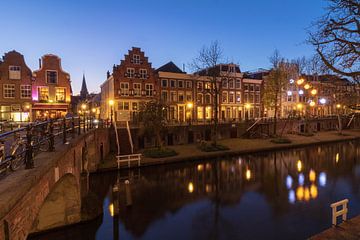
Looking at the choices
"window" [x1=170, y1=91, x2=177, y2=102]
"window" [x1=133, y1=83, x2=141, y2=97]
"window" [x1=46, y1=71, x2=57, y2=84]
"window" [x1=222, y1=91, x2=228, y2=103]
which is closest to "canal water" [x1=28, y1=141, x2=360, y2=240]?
"window" [x1=133, y1=83, x2=141, y2=97]

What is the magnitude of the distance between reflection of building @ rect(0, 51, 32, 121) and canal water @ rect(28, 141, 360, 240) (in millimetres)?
19511

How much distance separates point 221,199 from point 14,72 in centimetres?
3193

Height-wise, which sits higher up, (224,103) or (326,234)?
(224,103)

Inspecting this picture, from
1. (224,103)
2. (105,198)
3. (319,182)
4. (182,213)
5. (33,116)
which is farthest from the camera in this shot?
(224,103)

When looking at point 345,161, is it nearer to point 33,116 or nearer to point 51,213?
point 51,213

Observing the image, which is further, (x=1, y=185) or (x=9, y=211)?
(x=1, y=185)

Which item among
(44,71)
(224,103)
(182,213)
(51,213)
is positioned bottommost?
(182,213)

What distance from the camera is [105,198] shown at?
1588 cm

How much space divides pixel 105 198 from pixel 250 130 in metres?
29.4

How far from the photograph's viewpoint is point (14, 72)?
30859 millimetres

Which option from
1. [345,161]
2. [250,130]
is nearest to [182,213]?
[345,161]

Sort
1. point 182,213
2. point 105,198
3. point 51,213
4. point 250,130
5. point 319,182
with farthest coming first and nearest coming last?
point 250,130 → point 319,182 → point 105,198 → point 182,213 → point 51,213

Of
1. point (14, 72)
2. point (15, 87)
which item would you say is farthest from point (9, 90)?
point (14, 72)

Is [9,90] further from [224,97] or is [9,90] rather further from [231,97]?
[231,97]
